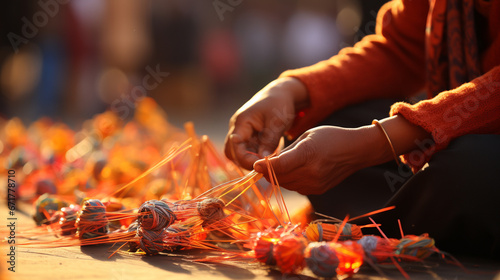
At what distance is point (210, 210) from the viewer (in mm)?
1398

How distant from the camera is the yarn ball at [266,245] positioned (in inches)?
46.6

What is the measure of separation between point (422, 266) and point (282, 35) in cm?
1112

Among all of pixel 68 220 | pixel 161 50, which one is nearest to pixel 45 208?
pixel 68 220

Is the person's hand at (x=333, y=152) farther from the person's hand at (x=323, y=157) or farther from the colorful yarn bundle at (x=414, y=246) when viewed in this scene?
the colorful yarn bundle at (x=414, y=246)

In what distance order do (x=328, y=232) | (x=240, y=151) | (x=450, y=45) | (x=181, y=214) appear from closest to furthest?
(x=328, y=232)
(x=181, y=214)
(x=240, y=151)
(x=450, y=45)

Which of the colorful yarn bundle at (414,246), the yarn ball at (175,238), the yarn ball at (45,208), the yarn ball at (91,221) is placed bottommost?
the colorful yarn bundle at (414,246)

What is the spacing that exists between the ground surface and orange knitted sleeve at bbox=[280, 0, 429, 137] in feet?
2.19

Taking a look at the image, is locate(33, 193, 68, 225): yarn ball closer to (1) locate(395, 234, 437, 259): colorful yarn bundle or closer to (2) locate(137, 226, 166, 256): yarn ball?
(2) locate(137, 226, 166, 256): yarn ball

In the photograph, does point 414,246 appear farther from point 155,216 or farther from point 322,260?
point 155,216

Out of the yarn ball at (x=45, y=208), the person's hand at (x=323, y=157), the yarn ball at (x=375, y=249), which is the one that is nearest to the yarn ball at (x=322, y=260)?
the yarn ball at (x=375, y=249)

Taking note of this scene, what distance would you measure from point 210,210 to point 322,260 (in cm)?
40

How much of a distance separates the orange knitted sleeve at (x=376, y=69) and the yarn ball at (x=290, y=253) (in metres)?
0.73

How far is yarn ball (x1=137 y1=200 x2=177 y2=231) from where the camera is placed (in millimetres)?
1321

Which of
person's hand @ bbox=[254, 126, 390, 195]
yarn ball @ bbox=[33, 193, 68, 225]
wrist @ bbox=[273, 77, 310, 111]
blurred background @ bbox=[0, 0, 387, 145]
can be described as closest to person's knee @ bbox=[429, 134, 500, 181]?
person's hand @ bbox=[254, 126, 390, 195]
